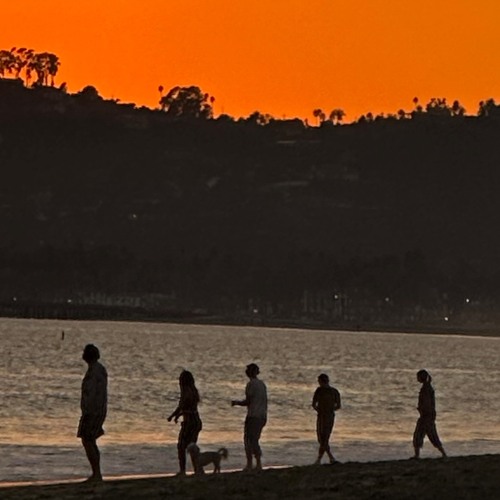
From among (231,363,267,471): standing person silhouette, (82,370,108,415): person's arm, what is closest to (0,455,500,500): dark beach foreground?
(82,370,108,415): person's arm

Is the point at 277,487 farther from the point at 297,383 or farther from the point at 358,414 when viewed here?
the point at 297,383

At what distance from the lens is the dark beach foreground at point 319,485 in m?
25.6

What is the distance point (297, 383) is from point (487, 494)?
79.5 m

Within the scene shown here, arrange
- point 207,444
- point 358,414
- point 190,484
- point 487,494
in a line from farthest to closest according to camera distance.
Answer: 1. point 358,414
2. point 207,444
3. point 190,484
4. point 487,494

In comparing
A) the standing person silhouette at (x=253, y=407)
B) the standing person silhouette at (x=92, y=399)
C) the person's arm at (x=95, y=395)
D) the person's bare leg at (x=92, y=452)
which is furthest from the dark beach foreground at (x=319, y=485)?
the standing person silhouette at (x=253, y=407)

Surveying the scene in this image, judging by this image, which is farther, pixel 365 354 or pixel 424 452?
pixel 365 354

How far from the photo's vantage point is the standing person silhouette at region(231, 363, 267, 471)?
1217 inches

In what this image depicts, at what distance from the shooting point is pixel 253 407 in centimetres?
3114

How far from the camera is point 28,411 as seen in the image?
63.7 m

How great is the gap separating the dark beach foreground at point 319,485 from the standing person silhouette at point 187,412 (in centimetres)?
88

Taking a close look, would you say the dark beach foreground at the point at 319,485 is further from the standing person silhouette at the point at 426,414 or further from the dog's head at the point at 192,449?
the standing person silhouette at the point at 426,414

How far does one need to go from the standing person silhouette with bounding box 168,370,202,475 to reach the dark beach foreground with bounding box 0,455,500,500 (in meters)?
0.88

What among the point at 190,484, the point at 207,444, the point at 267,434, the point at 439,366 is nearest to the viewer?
the point at 190,484

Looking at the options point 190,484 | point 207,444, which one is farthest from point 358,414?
point 190,484
